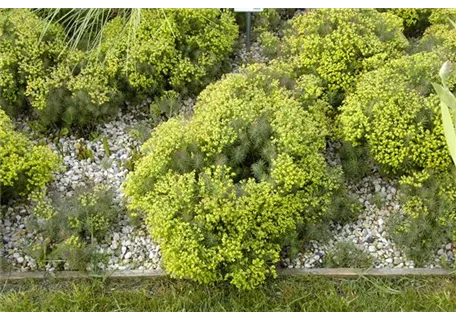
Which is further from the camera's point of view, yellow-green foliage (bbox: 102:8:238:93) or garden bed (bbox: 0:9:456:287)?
yellow-green foliage (bbox: 102:8:238:93)

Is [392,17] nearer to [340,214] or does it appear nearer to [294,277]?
[340,214]

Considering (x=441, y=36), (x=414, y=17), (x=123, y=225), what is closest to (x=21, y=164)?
(x=123, y=225)

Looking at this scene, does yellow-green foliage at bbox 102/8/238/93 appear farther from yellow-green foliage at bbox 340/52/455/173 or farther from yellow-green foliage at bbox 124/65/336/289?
yellow-green foliage at bbox 340/52/455/173

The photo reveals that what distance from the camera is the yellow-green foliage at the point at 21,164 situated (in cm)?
352

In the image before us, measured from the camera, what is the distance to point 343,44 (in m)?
4.09

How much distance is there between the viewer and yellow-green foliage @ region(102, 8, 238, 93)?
13.6 feet

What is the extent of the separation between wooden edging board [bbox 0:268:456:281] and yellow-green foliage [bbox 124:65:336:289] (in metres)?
0.19

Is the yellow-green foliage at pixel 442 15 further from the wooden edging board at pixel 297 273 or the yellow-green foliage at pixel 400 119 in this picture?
the wooden edging board at pixel 297 273

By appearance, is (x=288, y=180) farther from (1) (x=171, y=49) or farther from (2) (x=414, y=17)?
(2) (x=414, y=17)

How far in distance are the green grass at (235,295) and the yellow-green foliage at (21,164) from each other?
606 mm

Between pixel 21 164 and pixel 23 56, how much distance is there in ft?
3.12

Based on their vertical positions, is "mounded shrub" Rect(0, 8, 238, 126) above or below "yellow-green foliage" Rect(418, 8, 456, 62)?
below

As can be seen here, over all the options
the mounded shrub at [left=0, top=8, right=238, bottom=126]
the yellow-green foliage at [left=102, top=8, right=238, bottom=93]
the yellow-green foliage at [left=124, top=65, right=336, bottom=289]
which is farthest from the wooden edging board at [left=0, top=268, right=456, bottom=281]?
the yellow-green foliage at [left=102, top=8, right=238, bottom=93]
